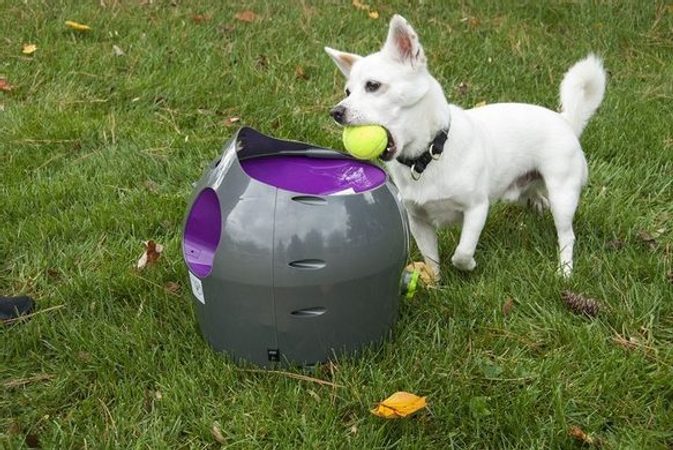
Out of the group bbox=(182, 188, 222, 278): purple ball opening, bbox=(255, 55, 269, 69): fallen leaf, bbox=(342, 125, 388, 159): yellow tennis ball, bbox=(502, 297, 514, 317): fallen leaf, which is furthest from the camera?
bbox=(255, 55, 269, 69): fallen leaf

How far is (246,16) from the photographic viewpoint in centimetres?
565

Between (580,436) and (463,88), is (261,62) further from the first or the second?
(580,436)

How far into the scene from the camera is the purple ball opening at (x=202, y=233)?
2.23m

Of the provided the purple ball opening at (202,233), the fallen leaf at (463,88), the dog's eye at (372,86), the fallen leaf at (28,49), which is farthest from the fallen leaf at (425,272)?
the fallen leaf at (28,49)

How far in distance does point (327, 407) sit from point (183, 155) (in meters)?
2.08

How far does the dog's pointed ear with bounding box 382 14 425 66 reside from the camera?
8.34 feet

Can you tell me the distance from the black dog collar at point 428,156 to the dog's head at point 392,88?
0.09 m

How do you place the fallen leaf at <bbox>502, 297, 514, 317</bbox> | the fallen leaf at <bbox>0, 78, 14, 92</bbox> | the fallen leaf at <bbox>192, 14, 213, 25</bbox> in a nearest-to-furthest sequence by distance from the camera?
1. the fallen leaf at <bbox>502, 297, 514, 317</bbox>
2. the fallen leaf at <bbox>0, 78, 14, 92</bbox>
3. the fallen leaf at <bbox>192, 14, 213, 25</bbox>

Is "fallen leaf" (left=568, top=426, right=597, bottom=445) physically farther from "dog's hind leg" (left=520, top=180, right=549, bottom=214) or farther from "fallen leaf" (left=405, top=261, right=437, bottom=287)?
"dog's hind leg" (left=520, top=180, right=549, bottom=214)

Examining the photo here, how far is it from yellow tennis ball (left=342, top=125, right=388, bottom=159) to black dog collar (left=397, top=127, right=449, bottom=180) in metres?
0.20

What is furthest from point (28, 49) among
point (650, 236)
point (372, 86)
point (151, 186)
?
point (650, 236)

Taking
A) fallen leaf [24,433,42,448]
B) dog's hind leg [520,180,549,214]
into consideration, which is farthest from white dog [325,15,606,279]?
fallen leaf [24,433,42,448]

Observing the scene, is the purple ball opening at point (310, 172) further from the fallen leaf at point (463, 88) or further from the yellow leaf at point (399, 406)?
the fallen leaf at point (463, 88)

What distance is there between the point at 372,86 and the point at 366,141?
275 millimetres
